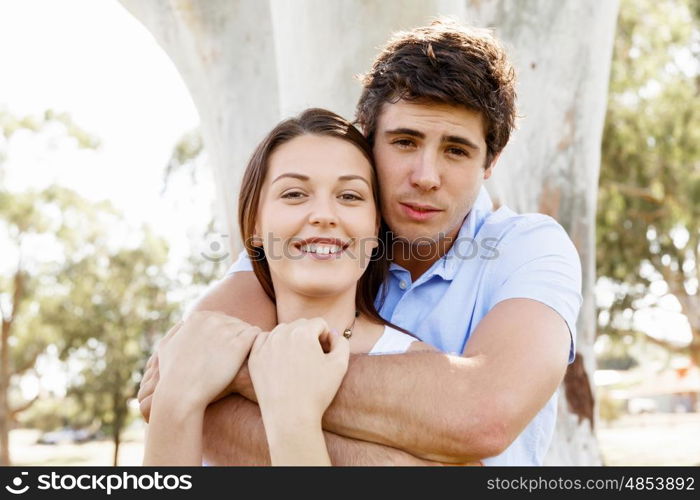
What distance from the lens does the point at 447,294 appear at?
8.07 feet

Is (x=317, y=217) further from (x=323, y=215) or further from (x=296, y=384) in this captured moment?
(x=296, y=384)

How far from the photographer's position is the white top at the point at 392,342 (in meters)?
2.28

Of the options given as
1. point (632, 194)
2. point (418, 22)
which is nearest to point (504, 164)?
point (418, 22)

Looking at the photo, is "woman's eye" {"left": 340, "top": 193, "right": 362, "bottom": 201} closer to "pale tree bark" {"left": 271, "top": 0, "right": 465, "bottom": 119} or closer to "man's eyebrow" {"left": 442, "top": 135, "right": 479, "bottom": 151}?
"man's eyebrow" {"left": 442, "top": 135, "right": 479, "bottom": 151}

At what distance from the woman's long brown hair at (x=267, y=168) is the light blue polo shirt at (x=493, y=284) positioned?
119 millimetres

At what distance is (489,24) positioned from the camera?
582 centimetres

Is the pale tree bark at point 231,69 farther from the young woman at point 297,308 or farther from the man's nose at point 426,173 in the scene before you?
the young woman at point 297,308

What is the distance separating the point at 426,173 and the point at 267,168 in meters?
0.50

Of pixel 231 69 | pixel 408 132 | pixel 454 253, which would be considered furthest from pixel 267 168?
pixel 231 69

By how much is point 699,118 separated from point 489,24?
957cm

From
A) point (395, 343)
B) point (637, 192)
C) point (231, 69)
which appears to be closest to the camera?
point (395, 343)

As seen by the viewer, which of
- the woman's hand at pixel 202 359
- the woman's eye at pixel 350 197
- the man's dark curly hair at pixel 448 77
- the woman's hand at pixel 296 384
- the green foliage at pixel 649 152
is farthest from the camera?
the green foliage at pixel 649 152

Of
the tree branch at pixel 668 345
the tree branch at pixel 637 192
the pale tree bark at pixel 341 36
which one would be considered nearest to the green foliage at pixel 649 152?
the tree branch at pixel 637 192
